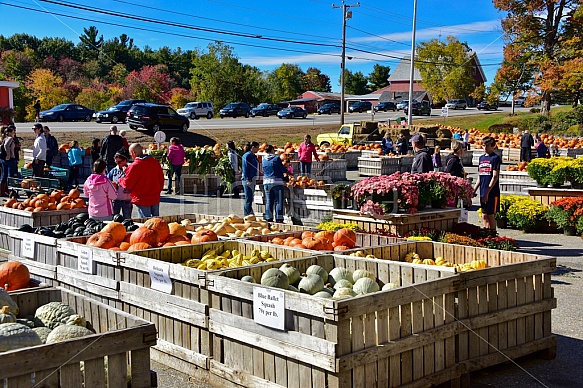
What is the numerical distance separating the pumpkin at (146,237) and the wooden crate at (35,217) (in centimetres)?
402

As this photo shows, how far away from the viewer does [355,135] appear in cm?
3666

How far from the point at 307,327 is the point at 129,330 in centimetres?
150

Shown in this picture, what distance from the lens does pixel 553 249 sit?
1273 cm

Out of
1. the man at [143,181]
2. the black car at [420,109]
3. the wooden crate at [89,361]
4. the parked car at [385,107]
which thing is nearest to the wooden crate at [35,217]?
the man at [143,181]

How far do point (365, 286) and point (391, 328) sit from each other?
2.51 feet

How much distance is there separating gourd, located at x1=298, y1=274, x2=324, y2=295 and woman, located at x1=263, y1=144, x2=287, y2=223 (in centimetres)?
816

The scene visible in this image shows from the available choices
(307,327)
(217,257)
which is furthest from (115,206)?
(307,327)

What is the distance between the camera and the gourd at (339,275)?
657cm

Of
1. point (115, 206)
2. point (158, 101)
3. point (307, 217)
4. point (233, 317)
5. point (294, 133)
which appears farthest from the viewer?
point (158, 101)

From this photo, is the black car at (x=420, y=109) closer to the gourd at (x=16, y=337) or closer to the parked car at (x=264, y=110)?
the parked car at (x=264, y=110)

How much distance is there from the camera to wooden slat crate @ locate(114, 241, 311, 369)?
6.32 metres

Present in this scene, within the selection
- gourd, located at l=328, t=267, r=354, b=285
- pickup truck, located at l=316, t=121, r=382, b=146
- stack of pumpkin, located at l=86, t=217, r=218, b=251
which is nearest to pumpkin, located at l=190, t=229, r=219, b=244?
stack of pumpkin, located at l=86, t=217, r=218, b=251

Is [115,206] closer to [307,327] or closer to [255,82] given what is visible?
[307,327]

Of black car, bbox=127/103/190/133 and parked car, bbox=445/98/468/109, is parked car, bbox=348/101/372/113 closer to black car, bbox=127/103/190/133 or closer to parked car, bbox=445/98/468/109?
parked car, bbox=445/98/468/109
